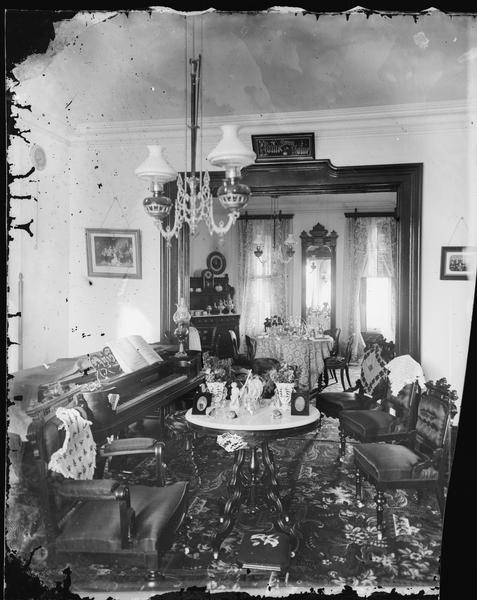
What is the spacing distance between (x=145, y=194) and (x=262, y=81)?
1.97 metres

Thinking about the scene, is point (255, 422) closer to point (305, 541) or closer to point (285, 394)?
point (285, 394)

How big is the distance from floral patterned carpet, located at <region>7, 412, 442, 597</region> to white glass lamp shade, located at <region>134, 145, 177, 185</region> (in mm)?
2053

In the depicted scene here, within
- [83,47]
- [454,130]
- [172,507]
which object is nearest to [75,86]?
[83,47]

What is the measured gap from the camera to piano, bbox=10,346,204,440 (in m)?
3.38

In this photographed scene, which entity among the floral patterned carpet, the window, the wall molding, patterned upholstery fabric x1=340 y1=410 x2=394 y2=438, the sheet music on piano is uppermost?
the wall molding

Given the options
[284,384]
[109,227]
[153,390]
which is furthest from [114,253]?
[284,384]

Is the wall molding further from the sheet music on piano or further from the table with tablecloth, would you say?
the table with tablecloth

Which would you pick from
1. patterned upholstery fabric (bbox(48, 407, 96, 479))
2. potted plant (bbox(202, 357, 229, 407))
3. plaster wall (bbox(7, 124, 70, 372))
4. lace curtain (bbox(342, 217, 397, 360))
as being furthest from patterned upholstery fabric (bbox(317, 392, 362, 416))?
lace curtain (bbox(342, 217, 397, 360))

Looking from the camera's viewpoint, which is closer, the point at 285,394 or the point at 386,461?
the point at 386,461

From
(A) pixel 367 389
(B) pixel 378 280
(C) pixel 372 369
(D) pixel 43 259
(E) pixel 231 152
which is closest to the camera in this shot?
(E) pixel 231 152

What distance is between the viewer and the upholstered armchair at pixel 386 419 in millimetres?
4312

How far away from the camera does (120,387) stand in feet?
13.8

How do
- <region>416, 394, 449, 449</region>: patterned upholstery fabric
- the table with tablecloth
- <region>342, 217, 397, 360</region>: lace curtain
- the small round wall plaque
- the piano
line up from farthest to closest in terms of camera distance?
1. <region>342, 217, 397, 360</region>: lace curtain
2. the small round wall plaque
3. the table with tablecloth
4. <region>416, 394, 449, 449</region>: patterned upholstery fabric
5. the piano

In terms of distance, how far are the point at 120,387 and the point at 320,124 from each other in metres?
3.65
